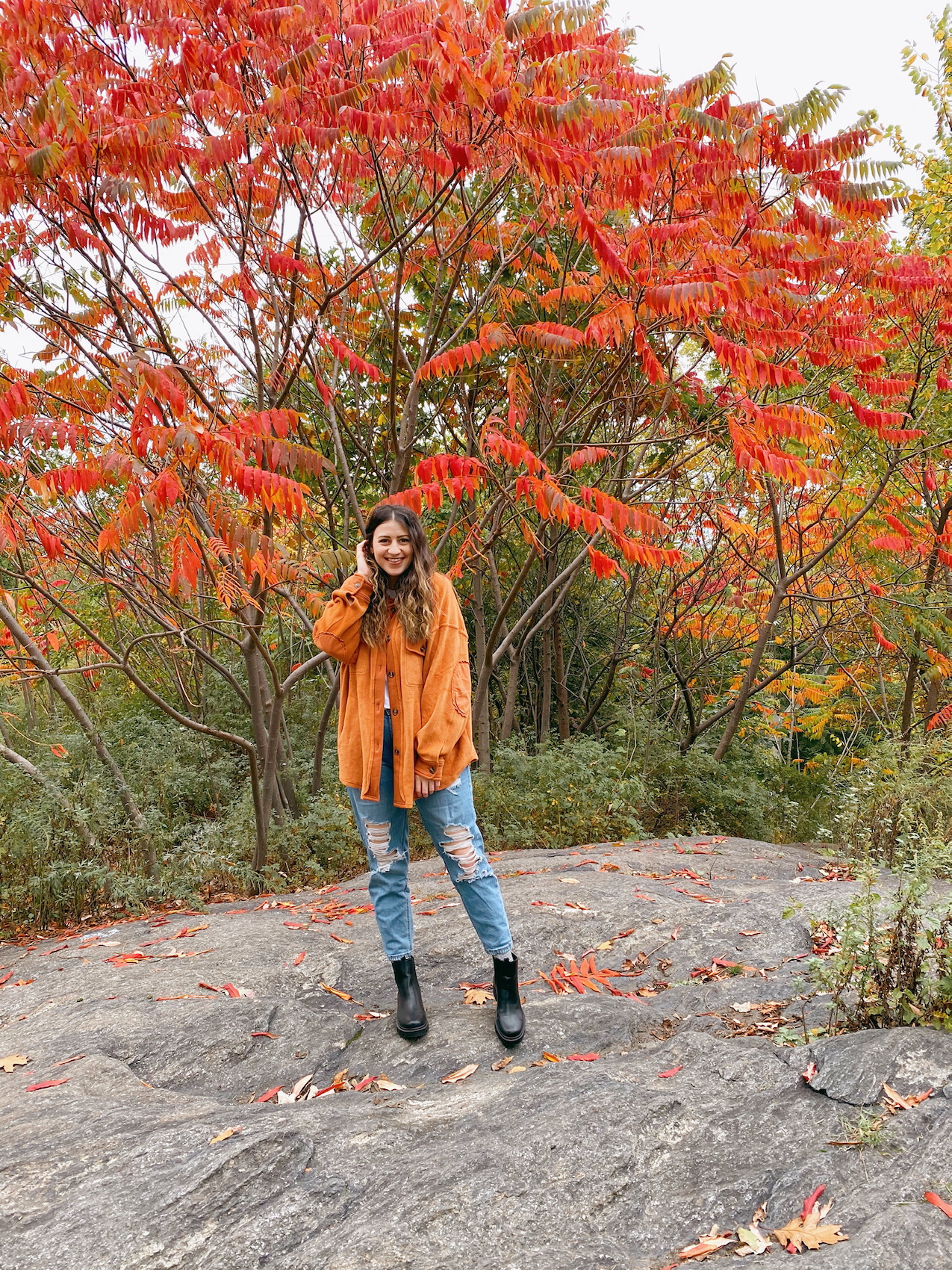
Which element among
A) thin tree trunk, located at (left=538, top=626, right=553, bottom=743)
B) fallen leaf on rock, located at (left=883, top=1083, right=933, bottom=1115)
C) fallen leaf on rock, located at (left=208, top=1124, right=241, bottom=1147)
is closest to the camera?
fallen leaf on rock, located at (left=883, top=1083, right=933, bottom=1115)

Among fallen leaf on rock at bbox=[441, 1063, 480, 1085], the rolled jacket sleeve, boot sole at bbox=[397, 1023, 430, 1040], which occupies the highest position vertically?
the rolled jacket sleeve

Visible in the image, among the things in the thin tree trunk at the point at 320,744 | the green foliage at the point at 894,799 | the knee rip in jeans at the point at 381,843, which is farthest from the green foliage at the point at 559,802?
the knee rip in jeans at the point at 381,843

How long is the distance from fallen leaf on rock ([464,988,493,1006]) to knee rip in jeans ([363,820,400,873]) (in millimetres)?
784

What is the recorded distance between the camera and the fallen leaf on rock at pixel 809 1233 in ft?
6.24

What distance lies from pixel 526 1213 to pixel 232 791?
756cm

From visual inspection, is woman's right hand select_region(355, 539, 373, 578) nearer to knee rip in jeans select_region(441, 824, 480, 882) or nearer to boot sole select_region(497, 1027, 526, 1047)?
knee rip in jeans select_region(441, 824, 480, 882)

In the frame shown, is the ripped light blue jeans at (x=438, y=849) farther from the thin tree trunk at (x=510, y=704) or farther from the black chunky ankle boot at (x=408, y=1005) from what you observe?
the thin tree trunk at (x=510, y=704)

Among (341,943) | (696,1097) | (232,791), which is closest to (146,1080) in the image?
(341,943)

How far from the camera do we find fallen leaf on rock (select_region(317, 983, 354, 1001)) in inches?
150

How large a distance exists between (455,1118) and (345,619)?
5.54 feet

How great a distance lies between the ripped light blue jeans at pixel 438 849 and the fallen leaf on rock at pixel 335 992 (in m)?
0.58

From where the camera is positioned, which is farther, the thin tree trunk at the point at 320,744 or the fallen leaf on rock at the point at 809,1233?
the thin tree trunk at the point at 320,744

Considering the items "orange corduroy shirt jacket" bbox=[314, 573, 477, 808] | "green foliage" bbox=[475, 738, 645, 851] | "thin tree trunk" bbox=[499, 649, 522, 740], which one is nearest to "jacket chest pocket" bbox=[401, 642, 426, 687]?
"orange corduroy shirt jacket" bbox=[314, 573, 477, 808]

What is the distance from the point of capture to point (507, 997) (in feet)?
10.7
